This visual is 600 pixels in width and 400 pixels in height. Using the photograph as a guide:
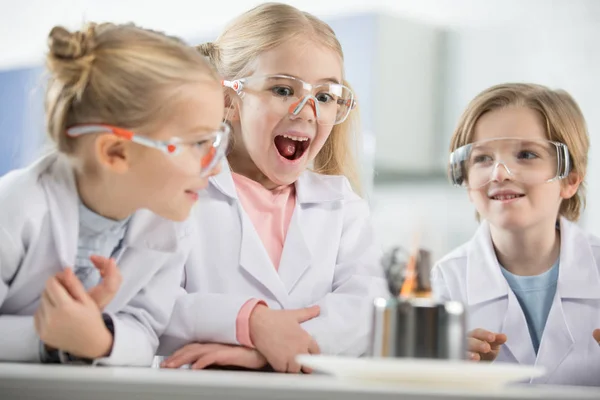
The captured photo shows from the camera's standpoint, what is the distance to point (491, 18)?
3.81 metres

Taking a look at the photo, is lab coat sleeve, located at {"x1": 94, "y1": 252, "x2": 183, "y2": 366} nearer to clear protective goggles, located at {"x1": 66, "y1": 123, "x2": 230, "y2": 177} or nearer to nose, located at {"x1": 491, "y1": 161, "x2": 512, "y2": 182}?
clear protective goggles, located at {"x1": 66, "y1": 123, "x2": 230, "y2": 177}

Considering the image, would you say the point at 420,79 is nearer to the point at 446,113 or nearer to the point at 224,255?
the point at 446,113

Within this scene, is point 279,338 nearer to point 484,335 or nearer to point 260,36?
point 484,335

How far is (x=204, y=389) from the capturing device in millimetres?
735

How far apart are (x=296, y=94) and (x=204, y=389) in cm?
119

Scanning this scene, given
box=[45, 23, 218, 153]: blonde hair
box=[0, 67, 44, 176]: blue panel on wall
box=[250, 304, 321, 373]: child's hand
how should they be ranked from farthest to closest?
box=[0, 67, 44, 176]: blue panel on wall, box=[250, 304, 321, 373]: child's hand, box=[45, 23, 218, 153]: blonde hair

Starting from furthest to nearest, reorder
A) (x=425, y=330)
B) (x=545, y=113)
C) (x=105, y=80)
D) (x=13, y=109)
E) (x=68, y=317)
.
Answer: (x=13, y=109) → (x=545, y=113) → (x=105, y=80) → (x=68, y=317) → (x=425, y=330)

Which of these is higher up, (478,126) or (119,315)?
(478,126)

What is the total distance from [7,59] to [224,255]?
11.8 ft

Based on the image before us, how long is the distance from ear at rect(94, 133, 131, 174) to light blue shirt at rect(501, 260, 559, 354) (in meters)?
1.08

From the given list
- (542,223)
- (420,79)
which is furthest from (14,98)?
(542,223)

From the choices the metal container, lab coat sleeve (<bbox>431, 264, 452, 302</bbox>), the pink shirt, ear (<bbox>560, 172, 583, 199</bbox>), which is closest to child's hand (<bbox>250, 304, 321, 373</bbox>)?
the pink shirt

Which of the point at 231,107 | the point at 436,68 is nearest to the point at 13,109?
the point at 436,68

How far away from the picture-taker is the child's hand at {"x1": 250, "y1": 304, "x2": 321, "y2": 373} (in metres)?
1.52
